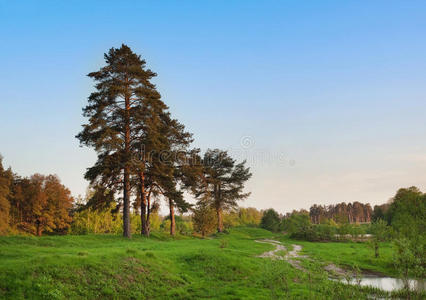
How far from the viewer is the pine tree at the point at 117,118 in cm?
3058

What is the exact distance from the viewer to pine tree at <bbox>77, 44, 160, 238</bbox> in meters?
30.6

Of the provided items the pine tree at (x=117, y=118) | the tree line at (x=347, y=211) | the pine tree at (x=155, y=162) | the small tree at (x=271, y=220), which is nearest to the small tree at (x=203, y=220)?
the pine tree at (x=155, y=162)

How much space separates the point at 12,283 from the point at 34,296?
1110mm

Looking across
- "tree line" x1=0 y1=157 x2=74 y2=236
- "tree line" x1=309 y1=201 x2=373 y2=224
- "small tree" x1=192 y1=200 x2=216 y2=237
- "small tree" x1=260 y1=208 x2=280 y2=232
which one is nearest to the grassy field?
"small tree" x1=192 y1=200 x2=216 y2=237

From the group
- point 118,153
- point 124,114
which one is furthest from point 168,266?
point 124,114

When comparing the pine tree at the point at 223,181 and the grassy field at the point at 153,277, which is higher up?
the pine tree at the point at 223,181

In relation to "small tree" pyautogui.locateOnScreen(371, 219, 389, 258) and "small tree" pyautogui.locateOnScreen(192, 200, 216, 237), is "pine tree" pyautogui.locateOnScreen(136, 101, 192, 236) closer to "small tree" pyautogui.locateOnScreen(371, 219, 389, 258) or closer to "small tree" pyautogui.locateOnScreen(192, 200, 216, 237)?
"small tree" pyautogui.locateOnScreen(192, 200, 216, 237)

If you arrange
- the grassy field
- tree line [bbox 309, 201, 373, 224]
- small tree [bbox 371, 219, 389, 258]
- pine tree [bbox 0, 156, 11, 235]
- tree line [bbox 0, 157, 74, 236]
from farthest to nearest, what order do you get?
tree line [bbox 309, 201, 373, 224] → tree line [bbox 0, 157, 74, 236] → pine tree [bbox 0, 156, 11, 235] → small tree [bbox 371, 219, 389, 258] → the grassy field

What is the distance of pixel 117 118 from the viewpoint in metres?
32.8

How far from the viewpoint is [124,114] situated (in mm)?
32562

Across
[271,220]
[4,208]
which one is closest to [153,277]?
[4,208]

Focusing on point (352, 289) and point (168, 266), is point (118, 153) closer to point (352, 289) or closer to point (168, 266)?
point (168, 266)

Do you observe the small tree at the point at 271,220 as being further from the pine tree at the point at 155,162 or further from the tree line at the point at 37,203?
the tree line at the point at 37,203

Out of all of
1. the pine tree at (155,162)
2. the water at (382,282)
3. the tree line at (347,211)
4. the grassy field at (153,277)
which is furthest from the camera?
the tree line at (347,211)
